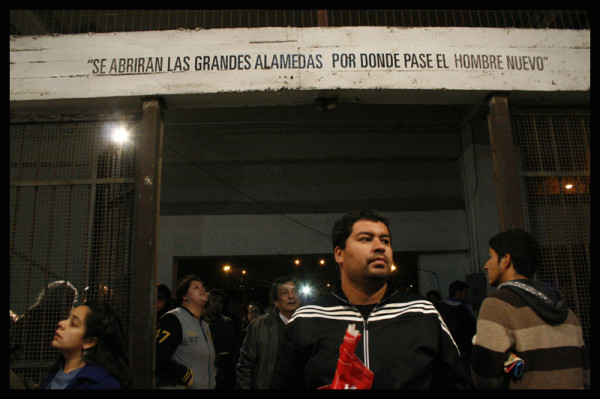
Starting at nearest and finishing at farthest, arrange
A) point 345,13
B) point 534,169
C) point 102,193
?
point 102,193 → point 534,169 → point 345,13

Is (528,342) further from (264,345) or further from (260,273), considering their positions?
(260,273)

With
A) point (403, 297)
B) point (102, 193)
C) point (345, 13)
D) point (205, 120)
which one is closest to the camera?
point (403, 297)

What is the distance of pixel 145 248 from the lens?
13.2ft

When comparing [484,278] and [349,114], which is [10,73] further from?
[484,278]

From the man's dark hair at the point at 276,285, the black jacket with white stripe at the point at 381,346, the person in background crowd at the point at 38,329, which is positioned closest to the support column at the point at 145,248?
the person in background crowd at the point at 38,329

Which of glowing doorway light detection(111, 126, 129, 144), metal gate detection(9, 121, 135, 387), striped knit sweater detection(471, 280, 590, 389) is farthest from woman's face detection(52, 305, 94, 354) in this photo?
striped knit sweater detection(471, 280, 590, 389)

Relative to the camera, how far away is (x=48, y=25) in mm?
7195

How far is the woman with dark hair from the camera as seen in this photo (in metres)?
2.69

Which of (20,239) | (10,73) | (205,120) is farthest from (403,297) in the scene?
(205,120)

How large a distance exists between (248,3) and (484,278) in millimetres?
5813

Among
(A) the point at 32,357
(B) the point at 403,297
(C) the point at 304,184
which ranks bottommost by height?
(A) the point at 32,357

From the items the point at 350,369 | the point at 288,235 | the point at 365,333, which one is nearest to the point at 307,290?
the point at 288,235

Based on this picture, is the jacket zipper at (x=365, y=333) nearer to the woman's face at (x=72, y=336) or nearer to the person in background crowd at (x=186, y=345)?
the woman's face at (x=72, y=336)

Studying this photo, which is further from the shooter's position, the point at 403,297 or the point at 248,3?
the point at 248,3
